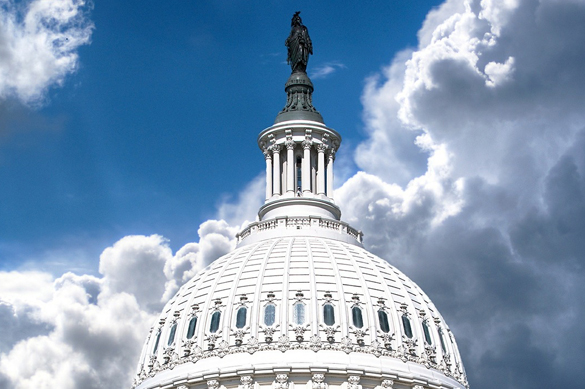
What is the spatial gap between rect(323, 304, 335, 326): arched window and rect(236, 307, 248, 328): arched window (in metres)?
5.36

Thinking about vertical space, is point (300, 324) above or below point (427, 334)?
below

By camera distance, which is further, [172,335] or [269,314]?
[172,335]

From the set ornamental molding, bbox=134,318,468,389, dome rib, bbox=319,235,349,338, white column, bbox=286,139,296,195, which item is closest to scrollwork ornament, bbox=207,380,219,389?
ornamental molding, bbox=134,318,468,389

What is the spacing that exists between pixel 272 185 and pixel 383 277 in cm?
1770

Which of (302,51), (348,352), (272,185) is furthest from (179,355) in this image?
(302,51)

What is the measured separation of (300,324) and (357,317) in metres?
4.11

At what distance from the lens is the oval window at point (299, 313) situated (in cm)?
7875

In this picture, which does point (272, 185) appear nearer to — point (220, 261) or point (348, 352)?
point (220, 261)

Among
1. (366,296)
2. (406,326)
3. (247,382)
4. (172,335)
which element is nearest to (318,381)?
(247,382)

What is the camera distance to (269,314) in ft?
260

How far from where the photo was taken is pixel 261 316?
7919cm

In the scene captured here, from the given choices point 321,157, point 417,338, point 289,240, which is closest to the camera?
point 417,338

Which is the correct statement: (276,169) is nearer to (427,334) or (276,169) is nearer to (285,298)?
(285,298)

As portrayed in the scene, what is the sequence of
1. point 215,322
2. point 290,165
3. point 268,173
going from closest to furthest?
point 215,322
point 290,165
point 268,173
